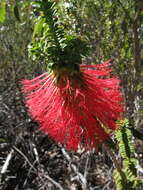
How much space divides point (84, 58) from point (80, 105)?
2.71ft

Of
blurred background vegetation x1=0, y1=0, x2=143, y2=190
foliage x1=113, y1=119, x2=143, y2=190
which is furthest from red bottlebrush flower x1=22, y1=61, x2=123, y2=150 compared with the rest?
blurred background vegetation x1=0, y1=0, x2=143, y2=190

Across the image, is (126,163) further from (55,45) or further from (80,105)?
(55,45)

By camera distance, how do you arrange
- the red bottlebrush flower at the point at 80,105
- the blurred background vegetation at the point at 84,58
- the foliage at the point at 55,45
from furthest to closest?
the blurred background vegetation at the point at 84,58, the red bottlebrush flower at the point at 80,105, the foliage at the point at 55,45

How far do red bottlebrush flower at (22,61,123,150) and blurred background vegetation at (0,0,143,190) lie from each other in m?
0.16

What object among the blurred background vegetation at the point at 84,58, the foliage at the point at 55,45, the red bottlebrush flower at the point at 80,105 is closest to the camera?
the foliage at the point at 55,45

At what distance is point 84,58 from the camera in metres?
1.65

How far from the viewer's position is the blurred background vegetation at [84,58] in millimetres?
1615

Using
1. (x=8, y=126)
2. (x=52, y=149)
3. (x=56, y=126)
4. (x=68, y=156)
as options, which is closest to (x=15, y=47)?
(x=8, y=126)

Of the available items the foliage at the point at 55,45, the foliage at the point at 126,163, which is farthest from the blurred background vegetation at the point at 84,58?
the foliage at the point at 126,163

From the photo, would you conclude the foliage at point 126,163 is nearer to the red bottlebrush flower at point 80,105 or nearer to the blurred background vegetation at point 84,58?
the red bottlebrush flower at point 80,105

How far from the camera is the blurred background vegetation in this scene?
1.62 metres

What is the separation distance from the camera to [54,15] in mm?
774

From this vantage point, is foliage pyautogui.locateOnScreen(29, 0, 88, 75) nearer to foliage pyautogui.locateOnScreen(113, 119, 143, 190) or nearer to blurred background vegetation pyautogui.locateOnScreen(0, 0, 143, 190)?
blurred background vegetation pyautogui.locateOnScreen(0, 0, 143, 190)

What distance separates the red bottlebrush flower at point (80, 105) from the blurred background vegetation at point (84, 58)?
0.52 ft
